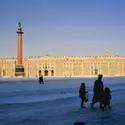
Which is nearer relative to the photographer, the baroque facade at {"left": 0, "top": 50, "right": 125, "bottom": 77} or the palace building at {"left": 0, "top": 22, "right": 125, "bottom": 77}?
the palace building at {"left": 0, "top": 22, "right": 125, "bottom": 77}

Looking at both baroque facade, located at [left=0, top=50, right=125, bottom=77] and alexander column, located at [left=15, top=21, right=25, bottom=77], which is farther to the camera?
baroque facade, located at [left=0, top=50, right=125, bottom=77]

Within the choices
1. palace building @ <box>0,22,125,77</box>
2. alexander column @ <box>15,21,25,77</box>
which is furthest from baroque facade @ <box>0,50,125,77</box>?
alexander column @ <box>15,21,25,77</box>

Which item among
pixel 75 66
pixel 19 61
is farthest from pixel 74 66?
pixel 19 61

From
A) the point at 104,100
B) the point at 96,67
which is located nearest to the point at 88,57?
the point at 96,67

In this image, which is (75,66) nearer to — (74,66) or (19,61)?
(74,66)

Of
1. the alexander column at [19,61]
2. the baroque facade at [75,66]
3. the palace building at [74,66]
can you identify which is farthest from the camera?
the baroque facade at [75,66]

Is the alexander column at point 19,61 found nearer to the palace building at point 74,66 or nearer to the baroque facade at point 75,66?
the palace building at point 74,66

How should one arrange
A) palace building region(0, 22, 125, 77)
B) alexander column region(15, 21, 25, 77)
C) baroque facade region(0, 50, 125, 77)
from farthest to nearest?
baroque facade region(0, 50, 125, 77) → palace building region(0, 22, 125, 77) → alexander column region(15, 21, 25, 77)

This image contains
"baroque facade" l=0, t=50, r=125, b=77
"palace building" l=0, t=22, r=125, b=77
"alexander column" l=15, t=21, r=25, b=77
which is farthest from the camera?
"baroque facade" l=0, t=50, r=125, b=77

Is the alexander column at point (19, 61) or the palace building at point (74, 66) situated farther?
the palace building at point (74, 66)

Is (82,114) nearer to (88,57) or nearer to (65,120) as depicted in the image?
(65,120)

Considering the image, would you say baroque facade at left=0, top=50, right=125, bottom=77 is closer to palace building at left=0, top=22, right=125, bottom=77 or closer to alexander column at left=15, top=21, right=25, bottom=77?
palace building at left=0, top=22, right=125, bottom=77

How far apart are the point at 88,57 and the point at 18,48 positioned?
67.4 metres

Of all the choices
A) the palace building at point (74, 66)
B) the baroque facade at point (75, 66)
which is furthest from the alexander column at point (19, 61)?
the baroque facade at point (75, 66)
